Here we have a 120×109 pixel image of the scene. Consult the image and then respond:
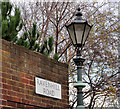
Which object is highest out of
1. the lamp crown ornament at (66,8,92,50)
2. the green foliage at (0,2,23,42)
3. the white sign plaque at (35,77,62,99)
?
the green foliage at (0,2,23,42)

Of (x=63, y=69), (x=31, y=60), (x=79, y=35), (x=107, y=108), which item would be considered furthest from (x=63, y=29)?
(x=79, y=35)

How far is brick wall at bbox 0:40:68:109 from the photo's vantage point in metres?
8.16

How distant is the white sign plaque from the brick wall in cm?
11

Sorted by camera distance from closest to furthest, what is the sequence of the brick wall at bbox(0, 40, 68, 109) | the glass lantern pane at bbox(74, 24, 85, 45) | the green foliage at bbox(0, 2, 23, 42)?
the glass lantern pane at bbox(74, 24, 85, 45)
the brick wall at bbox(0, 40, 68, 109)
the green foliage at bbox(0, 2, 23, 42)

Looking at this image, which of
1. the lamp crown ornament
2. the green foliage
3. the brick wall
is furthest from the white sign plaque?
the lamp crown ornament

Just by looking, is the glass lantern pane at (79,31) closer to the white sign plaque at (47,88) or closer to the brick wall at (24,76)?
the brick wall at (24,76)

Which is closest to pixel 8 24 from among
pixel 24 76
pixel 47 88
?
pixel 24 76

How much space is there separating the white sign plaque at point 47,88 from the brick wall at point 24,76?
110 mm

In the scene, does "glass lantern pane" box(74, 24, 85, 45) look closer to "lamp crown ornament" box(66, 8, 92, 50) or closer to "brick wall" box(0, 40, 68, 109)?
"lamp crown ornament" box(66, 8, 92, 50)

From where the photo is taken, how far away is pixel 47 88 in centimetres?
948

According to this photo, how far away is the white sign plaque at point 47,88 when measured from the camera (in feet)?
30.4

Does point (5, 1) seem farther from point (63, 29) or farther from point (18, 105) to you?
point (63, 29)

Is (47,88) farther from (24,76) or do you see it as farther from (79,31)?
(79,31)

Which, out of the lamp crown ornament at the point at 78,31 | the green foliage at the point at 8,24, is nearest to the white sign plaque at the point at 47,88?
the green foliage at the point at 8,24
